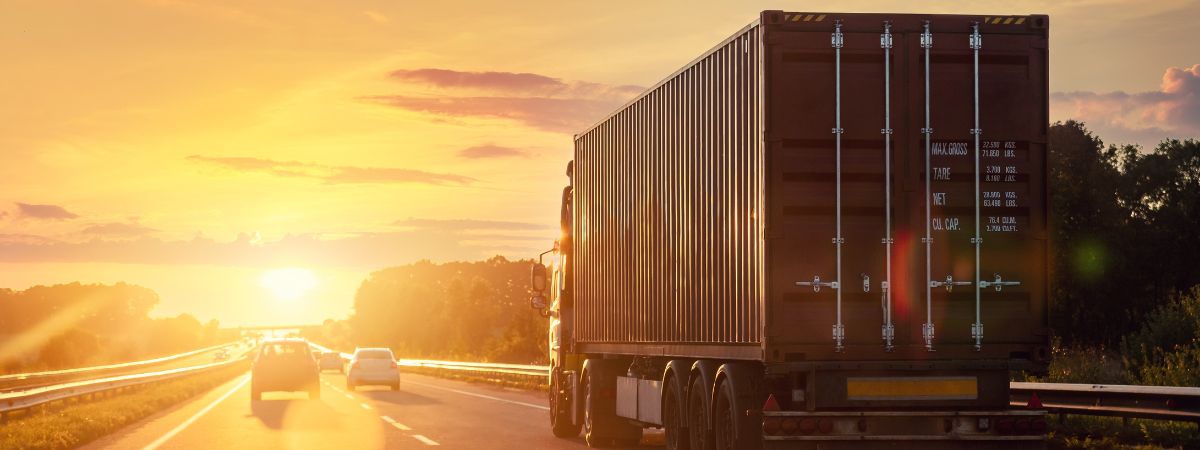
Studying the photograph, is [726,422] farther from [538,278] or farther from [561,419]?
[538,278]

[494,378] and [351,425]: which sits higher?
[351,425]

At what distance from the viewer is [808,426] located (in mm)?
11109

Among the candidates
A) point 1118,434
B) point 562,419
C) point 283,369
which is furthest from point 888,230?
point 283,369

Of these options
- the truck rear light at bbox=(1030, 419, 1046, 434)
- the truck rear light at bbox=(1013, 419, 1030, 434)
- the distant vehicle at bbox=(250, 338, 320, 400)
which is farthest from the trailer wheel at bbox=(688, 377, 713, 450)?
the distant vehicle at bbox=(250, 338, 320, 400)

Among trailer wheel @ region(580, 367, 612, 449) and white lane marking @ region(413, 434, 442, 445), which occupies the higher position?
trailer wheel @ region(580, 367, 612, 449)

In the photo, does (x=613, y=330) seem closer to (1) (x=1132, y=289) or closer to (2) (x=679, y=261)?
(2) (x=679, y=261)

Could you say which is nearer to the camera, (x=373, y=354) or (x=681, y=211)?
(x=681, y=211)

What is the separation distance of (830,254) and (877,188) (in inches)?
26.9

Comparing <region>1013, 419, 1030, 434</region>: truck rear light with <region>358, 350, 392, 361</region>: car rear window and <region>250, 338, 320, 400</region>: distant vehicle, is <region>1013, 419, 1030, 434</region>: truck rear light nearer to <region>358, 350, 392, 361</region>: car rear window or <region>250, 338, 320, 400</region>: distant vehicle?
<region>250, 338, 320, 400</region>: distant vehicle

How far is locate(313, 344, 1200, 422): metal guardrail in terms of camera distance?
13.5m

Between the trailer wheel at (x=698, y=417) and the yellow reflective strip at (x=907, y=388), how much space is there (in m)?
1.80

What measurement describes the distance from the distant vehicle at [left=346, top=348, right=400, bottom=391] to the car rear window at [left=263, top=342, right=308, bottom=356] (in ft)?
24.2

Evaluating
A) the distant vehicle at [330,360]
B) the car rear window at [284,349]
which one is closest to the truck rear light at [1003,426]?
the car rear window at [284,349]

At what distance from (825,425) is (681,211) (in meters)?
3.52
